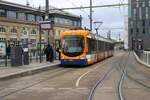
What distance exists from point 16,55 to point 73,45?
641 cm

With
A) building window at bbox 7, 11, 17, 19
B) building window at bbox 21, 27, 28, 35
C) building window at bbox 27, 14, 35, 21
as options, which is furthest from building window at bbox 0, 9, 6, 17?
building window at bbox 27, 14, 35, 21

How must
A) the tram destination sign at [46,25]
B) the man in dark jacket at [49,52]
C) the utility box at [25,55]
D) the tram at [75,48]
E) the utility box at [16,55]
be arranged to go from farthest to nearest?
the man in dark jacket at [49,52], the tram destination sign at [46,25], the tram at [75,48], the utility box at [25,55], the utility box at [16,55]


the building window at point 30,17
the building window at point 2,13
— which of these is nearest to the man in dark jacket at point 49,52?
the building window at point 2,13

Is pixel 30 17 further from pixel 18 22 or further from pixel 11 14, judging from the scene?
pixel 11 14

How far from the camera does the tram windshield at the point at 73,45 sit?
34875 mm

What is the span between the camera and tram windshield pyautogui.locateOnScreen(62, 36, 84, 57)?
34875mm

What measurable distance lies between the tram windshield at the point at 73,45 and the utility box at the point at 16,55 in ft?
17.9

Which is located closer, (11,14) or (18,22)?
(11,14)

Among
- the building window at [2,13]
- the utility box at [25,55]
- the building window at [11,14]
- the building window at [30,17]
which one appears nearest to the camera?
the utility box at [25,55]

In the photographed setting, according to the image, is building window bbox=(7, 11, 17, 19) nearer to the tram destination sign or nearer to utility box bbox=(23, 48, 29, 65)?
the tram destination sign

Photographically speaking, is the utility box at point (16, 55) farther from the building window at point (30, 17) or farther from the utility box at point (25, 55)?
the building window at point (30, 17)

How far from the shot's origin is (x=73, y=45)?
35031 mm

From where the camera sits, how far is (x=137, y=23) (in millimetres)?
151750

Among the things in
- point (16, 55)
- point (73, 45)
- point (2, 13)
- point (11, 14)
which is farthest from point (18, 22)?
point (16, 55)
